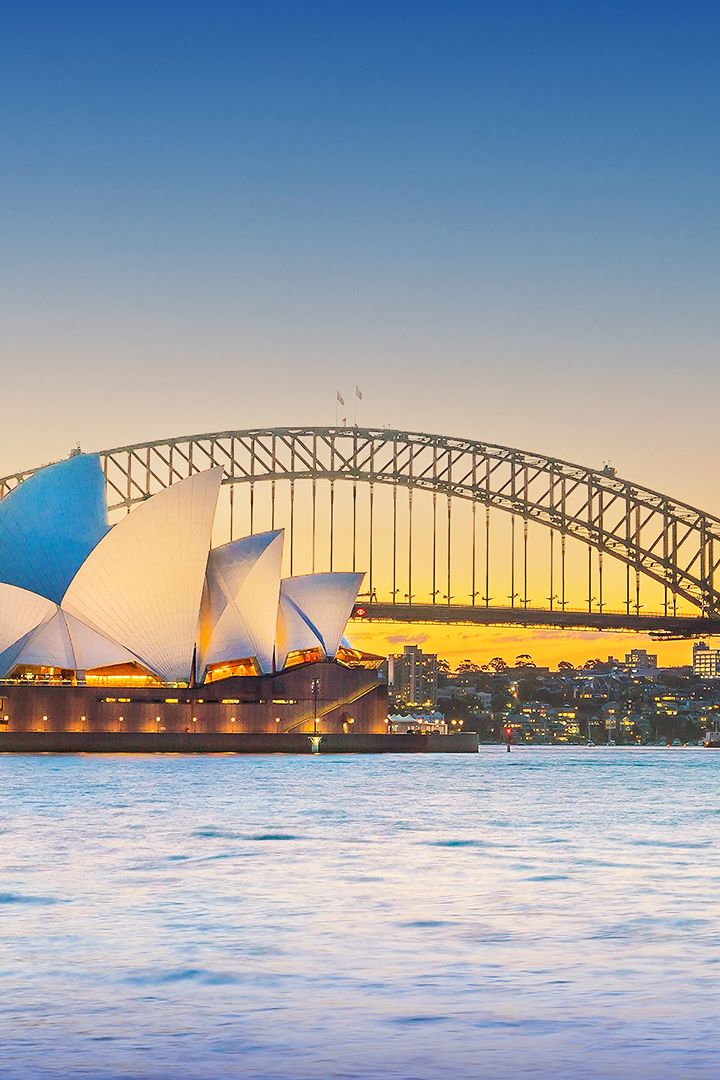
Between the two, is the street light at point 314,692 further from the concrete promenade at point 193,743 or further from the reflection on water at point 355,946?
the reflection on water at point 355,946

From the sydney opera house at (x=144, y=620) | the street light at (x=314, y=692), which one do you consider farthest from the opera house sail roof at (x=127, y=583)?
the street light at (x=314, y=692)

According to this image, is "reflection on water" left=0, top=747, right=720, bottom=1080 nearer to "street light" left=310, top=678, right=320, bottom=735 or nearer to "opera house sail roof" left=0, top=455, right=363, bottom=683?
"opera house sail roof" left=0, top=455, right=363, bottom=683

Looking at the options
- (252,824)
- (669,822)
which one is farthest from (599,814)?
(252,824)

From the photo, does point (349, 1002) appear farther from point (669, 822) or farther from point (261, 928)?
point (669, 822)

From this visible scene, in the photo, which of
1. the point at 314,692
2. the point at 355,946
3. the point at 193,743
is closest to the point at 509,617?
the point at 314,692

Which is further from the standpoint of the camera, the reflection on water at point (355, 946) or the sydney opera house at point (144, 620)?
the sydney opera house at point (144, 620)

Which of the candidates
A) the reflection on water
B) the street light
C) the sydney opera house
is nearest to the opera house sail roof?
the sydney opera house
